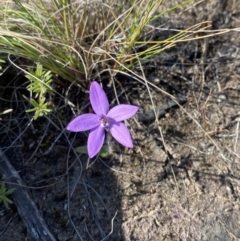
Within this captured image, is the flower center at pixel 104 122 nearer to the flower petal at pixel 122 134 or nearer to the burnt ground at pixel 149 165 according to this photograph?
the flower petal at pixel 122 134

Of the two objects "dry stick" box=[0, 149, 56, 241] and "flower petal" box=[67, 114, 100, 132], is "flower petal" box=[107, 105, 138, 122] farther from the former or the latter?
"dry stick" box=[0, 149, 56, 241]

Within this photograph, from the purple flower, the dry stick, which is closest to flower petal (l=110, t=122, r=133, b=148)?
the purple flower

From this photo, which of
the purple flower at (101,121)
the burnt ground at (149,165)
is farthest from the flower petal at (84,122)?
the burnt ground at (149,165)

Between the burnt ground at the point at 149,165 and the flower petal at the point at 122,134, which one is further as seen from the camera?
the burnt ground at the point at 149,165

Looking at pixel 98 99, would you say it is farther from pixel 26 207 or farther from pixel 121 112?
pixel 26 207

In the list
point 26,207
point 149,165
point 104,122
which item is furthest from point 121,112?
point 26,207

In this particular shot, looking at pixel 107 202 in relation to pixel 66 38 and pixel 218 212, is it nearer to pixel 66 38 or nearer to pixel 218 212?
pixel 218 212

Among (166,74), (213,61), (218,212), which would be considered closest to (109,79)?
(166,74)
